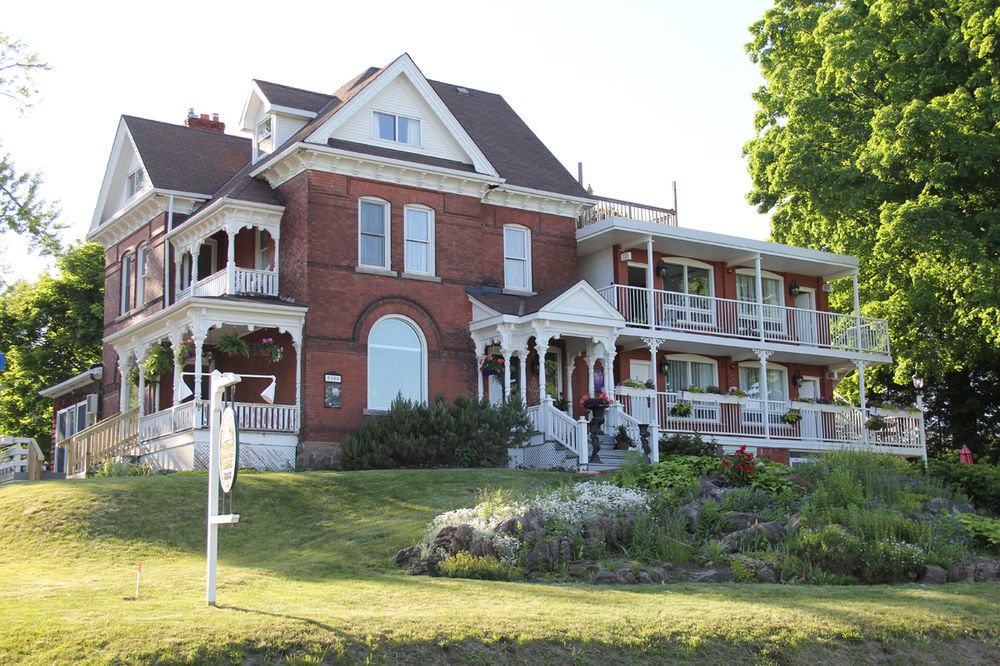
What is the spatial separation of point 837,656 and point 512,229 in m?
20.4

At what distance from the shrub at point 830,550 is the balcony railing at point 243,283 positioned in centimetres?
1547

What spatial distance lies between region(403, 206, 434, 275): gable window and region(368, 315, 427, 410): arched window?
1.44 metres

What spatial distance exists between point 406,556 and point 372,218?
1405cm

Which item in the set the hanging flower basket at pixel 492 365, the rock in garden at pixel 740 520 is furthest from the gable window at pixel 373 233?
the rock in garden at pixel 740 520

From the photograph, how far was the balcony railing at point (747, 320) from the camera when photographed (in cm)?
3075

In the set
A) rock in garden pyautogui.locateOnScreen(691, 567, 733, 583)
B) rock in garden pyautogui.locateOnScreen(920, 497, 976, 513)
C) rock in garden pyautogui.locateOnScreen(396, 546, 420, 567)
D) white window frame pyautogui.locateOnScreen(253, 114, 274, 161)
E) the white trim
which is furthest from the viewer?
white window frame pyautogui.locateOnScreen(253, 114, 274, 161)

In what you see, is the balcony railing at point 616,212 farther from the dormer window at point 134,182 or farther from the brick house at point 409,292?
the dormer window at point 134,182

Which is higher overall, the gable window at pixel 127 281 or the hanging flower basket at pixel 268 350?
the gable window at pixel 127 281

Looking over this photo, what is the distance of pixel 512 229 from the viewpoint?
31078 mm

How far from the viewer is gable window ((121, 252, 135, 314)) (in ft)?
109

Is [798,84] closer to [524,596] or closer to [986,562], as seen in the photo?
[986,562]

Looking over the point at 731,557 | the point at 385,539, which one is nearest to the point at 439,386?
the point at 385,539

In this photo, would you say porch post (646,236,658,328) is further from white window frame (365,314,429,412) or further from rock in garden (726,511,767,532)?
rock in garden (726,511,767,532)

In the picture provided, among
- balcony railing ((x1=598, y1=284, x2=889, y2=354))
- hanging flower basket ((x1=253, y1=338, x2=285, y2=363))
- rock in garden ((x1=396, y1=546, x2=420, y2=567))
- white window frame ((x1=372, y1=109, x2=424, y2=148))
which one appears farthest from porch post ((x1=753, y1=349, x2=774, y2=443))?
rock in garden ((x1=396, y1=546, x2=420, y2=567))
